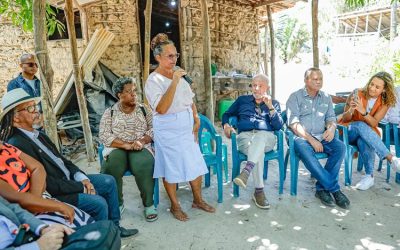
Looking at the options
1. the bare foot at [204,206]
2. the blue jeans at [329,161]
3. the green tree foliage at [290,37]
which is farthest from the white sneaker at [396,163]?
the green tree foliage at [290,37]

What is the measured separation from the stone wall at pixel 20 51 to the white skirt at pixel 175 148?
15.8 ft

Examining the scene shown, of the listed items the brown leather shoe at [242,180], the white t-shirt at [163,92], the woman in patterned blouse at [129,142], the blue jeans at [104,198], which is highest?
the white t-shirt at [163,92]

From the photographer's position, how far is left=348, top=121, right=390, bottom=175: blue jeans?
3.15 metres

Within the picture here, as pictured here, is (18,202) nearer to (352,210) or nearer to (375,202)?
(352,210)

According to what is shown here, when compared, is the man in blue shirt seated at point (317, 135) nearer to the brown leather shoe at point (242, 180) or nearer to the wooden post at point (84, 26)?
the brown leather shoe at point (242, 180)

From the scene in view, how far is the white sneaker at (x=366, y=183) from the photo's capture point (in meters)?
3.20

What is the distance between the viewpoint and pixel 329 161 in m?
3.03

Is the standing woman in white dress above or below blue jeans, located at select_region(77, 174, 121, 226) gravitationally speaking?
above

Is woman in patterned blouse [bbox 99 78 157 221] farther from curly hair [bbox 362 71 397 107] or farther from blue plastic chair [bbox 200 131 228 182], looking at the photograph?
curly hair [bbox 362 71 397 107]

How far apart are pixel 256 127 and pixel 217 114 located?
4361 mm

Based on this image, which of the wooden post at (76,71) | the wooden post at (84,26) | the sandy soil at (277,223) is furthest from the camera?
the wooden post at (84,26)

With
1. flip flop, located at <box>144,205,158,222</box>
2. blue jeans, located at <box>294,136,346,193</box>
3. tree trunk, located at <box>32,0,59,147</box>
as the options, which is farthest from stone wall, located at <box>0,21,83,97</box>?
blue jeans, located at <box>294,136,346,193</box>

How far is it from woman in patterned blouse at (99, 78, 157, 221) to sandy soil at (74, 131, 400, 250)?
0.29 m

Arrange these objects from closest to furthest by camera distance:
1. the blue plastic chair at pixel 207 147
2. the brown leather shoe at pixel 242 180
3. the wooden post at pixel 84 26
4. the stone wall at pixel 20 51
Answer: the brown leather shoe at pixel 242 180
the blue plastic chair at pixel 207 147
the wooden post at pixel 84 26
the stone wall at pixel 20 51
